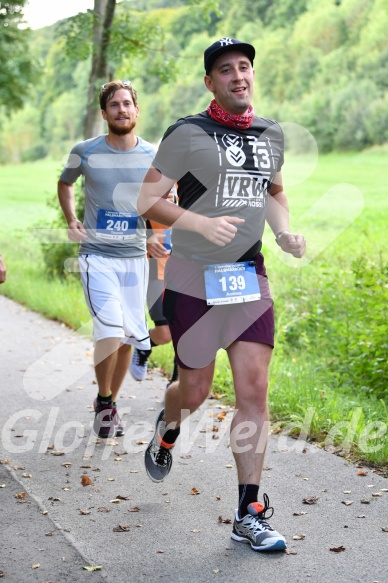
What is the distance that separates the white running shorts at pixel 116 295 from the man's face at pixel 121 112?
90cm

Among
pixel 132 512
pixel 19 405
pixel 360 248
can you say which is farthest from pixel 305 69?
pixel 132 512

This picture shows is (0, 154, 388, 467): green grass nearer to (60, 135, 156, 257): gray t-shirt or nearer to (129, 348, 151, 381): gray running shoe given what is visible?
(129, 348, 151, 381): gray running shoe

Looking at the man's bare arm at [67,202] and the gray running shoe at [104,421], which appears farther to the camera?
the man's bare arm at [67,202]

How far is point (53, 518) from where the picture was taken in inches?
198

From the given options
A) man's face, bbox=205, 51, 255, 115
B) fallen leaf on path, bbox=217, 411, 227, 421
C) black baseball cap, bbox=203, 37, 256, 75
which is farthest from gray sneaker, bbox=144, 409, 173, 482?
black baseball cap, bbox=203, 37, 256, 75

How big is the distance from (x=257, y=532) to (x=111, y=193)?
286cm

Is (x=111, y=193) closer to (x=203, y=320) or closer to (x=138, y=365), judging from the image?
(x=138, y=365)

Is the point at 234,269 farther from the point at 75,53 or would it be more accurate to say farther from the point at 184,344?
the point at 75,53

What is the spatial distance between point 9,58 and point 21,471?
104 feet

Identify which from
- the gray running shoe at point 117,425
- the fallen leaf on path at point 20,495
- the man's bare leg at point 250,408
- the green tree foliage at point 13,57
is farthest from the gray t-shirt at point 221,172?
the green tree foliage at point 13,57

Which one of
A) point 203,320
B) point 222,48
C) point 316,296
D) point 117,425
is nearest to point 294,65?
point 316,296

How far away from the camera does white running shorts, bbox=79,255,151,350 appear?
21.5 feet

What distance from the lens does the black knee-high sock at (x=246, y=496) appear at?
184 inches

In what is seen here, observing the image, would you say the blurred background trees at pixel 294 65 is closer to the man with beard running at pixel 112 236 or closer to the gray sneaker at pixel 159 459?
the man with beard running at pixel 112 236
